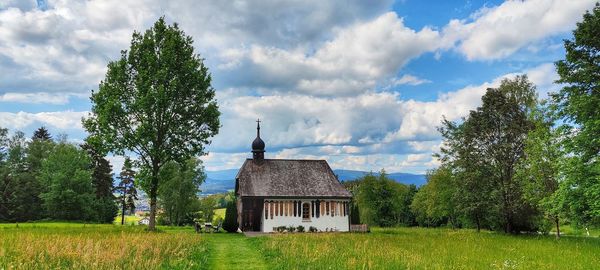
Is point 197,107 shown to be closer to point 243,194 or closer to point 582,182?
point 243,194

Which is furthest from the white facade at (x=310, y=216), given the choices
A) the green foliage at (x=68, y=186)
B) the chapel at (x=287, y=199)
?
the green foliage at (x=68, y=186)

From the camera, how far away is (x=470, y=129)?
36.4m

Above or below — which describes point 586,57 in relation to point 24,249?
above

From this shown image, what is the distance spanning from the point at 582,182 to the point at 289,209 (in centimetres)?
2509

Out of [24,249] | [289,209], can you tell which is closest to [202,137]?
[289,209]

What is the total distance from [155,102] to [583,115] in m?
29.7

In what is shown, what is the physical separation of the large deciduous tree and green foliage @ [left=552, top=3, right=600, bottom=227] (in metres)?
26.5

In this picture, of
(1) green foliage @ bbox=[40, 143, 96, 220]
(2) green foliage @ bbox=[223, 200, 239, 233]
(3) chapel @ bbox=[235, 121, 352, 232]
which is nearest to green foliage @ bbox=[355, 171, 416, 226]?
(3) chapel @ bbox=[235, 121, 352, 232]

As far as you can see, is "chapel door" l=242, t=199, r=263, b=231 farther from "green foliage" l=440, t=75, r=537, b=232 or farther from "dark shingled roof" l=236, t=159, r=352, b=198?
"green foliage" l=440, t=75, r=537, b=232

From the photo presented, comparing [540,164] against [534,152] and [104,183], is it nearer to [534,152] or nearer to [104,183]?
[534,152]

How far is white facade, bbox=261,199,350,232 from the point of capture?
41.2m

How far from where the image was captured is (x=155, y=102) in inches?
1324

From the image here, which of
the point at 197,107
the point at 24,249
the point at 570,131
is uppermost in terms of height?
the point at 197,107

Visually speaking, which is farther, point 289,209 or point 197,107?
point 289,209
